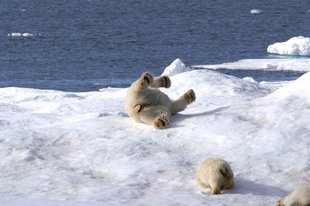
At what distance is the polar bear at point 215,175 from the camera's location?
5480 mm

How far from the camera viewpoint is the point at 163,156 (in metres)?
6.29

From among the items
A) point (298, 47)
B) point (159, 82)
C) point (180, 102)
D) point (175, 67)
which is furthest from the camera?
point (298, 47)

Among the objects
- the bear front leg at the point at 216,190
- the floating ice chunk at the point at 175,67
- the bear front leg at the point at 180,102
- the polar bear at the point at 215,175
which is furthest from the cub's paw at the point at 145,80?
the floating ice chunk at the point at 175,67

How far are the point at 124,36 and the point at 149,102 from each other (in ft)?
133

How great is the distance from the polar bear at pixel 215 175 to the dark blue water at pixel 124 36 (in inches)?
775

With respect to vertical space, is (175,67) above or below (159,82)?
below

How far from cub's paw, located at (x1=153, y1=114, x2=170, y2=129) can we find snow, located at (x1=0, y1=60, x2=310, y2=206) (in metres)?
0.07

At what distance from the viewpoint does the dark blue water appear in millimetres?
31081

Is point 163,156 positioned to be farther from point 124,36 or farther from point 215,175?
point 124,36

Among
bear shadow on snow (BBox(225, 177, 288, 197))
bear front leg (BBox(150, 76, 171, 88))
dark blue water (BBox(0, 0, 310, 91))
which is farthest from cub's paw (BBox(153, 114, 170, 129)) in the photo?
dark blue water (BBox(0, 0, 310, 91))

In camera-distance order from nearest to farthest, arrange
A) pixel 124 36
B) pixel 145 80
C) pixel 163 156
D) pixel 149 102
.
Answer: pixel 163 156 < pixel 145 80 < pixel 149 102 < pixel 124 36

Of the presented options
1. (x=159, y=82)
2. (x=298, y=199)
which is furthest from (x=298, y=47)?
(x=298, y=199)

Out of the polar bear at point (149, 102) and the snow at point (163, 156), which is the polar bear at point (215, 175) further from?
the polar bear at point (149, 102)

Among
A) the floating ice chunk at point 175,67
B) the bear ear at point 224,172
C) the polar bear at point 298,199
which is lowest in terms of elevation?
the floating ice chunk at point 175,67
